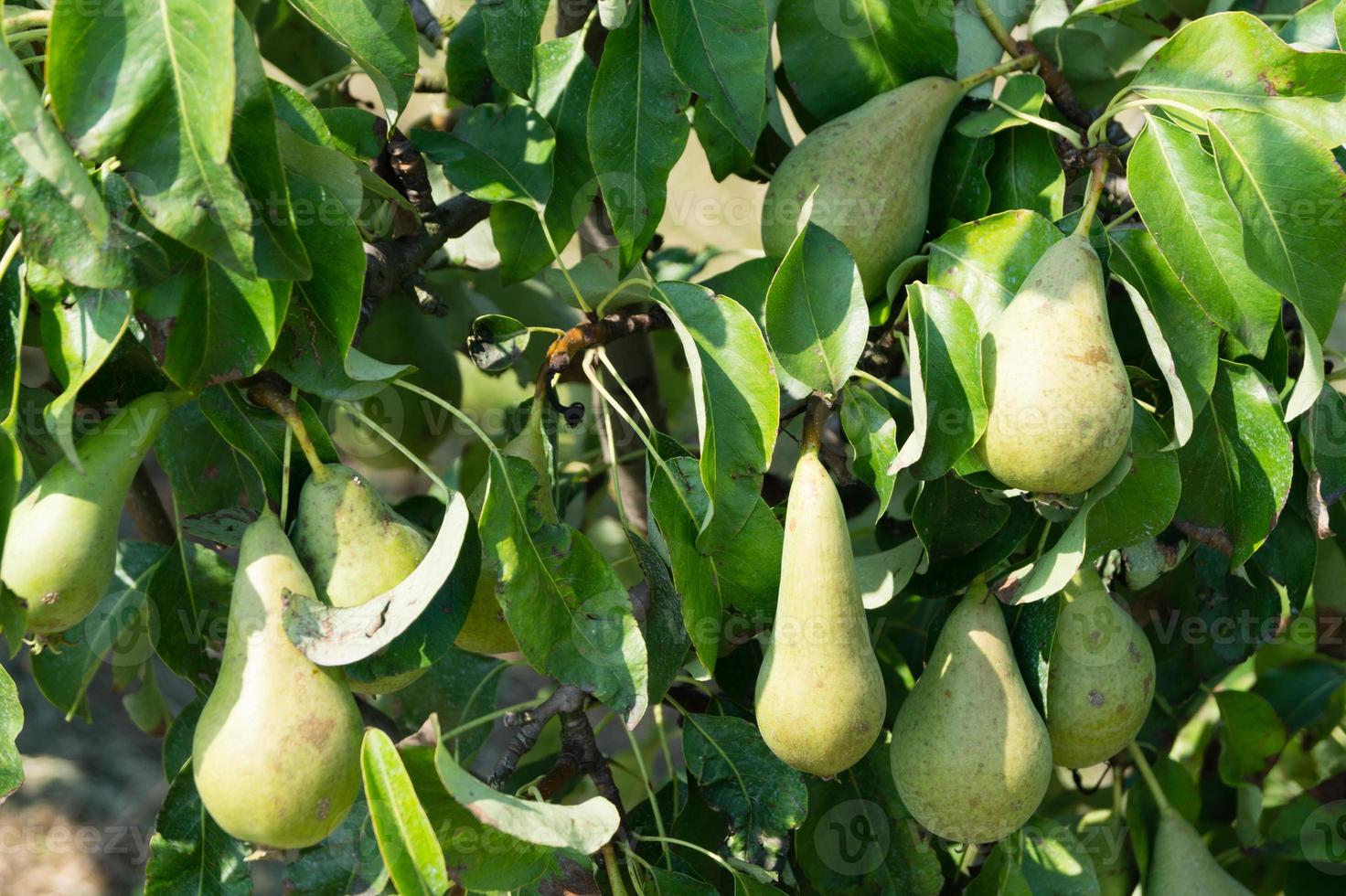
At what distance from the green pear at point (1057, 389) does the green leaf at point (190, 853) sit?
687 millimetres

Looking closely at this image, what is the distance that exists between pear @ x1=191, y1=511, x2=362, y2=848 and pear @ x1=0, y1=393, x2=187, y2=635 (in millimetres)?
94

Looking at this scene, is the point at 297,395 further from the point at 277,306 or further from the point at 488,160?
the point at 488,160

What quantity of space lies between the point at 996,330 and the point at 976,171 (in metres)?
0.25

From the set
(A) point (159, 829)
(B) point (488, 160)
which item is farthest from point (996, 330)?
(A) point (159, 829)

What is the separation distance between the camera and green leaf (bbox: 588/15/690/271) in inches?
38.9

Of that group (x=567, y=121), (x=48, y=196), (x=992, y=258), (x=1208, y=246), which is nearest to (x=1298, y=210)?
(x=1208, y=246)

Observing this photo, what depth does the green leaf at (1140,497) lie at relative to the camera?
93cm

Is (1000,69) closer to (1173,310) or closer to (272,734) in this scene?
(1173,310)

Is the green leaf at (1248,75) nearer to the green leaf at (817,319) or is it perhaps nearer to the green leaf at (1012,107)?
the green leaf at (1012,107)

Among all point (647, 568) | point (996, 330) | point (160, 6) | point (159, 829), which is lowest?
point (159, 829)

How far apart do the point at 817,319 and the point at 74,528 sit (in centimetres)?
52

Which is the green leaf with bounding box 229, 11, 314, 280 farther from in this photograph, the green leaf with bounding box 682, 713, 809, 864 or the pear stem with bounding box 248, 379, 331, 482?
the green leaf with bounding box 682, 713, 809, 864

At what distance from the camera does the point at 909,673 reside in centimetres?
123

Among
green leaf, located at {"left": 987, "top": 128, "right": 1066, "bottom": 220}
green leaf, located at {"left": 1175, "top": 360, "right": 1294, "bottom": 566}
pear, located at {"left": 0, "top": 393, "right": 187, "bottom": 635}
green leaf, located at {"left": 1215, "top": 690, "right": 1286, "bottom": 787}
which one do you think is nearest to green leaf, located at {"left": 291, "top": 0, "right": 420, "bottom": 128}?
pear, located at {"left": 0, "top": 393, "right": 187, "bottom": 635}
